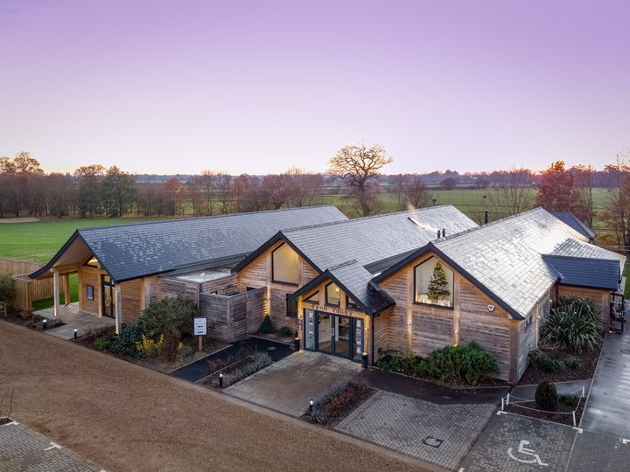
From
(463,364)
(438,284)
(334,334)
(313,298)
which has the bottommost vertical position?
(463,364)

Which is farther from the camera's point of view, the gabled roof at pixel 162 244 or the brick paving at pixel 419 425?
the gabled roof at pixel 162 244

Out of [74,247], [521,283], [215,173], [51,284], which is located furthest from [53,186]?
[521,283]

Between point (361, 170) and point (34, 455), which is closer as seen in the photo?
point (34, 455)

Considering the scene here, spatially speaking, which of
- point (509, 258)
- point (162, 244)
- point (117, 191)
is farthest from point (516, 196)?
point (117, 191)

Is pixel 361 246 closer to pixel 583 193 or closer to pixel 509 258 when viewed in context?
pixel 509 258

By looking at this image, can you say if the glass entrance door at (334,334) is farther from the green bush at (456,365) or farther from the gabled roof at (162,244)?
the gabled roof at (162,244)

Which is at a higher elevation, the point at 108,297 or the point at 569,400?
the point at 108,297

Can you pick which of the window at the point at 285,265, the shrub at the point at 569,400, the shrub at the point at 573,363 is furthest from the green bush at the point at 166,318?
the shrub at the point at 573,363
